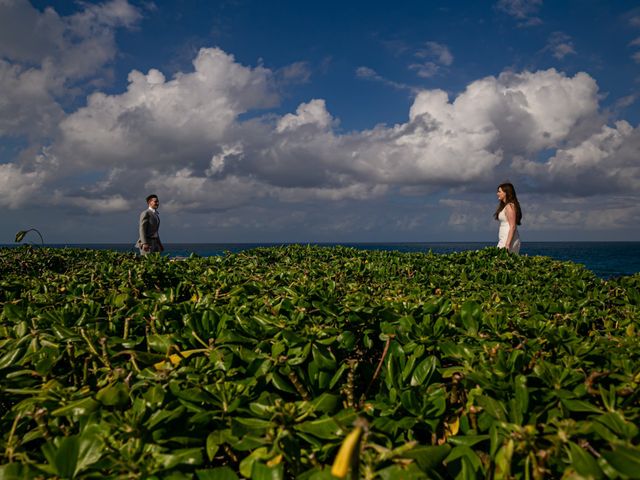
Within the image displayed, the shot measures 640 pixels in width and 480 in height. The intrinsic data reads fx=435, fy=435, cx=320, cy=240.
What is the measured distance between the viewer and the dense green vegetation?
1.29 metres

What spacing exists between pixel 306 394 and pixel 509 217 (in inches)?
374

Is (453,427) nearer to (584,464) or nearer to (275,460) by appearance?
(584,464)

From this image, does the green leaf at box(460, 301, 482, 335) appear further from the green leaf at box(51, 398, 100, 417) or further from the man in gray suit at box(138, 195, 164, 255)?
the man in gray suit at box(138, 195, 164, 255)

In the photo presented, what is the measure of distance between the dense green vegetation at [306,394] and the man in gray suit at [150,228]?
9099 mm

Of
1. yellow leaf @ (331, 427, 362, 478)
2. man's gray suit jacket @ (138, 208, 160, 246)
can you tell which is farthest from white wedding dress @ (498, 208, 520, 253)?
yellow leaf @ (331, 427, 362, 478)

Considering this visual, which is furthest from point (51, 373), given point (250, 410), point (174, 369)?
point (250, 410)

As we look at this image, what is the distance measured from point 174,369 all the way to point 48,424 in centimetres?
46

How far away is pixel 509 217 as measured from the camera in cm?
1010

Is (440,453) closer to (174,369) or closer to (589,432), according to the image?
(589,432)

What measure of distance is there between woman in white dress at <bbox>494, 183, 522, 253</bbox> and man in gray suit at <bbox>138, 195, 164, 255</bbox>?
8840 millimetres

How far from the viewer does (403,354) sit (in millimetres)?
1948

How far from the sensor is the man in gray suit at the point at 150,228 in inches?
454

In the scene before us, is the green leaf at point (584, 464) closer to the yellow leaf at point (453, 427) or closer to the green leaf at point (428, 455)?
the green leaf at point (428, 455)

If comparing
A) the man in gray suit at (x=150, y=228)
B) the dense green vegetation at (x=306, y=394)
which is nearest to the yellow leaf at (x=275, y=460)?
the dense green vegetation at (x=306, y=394)
